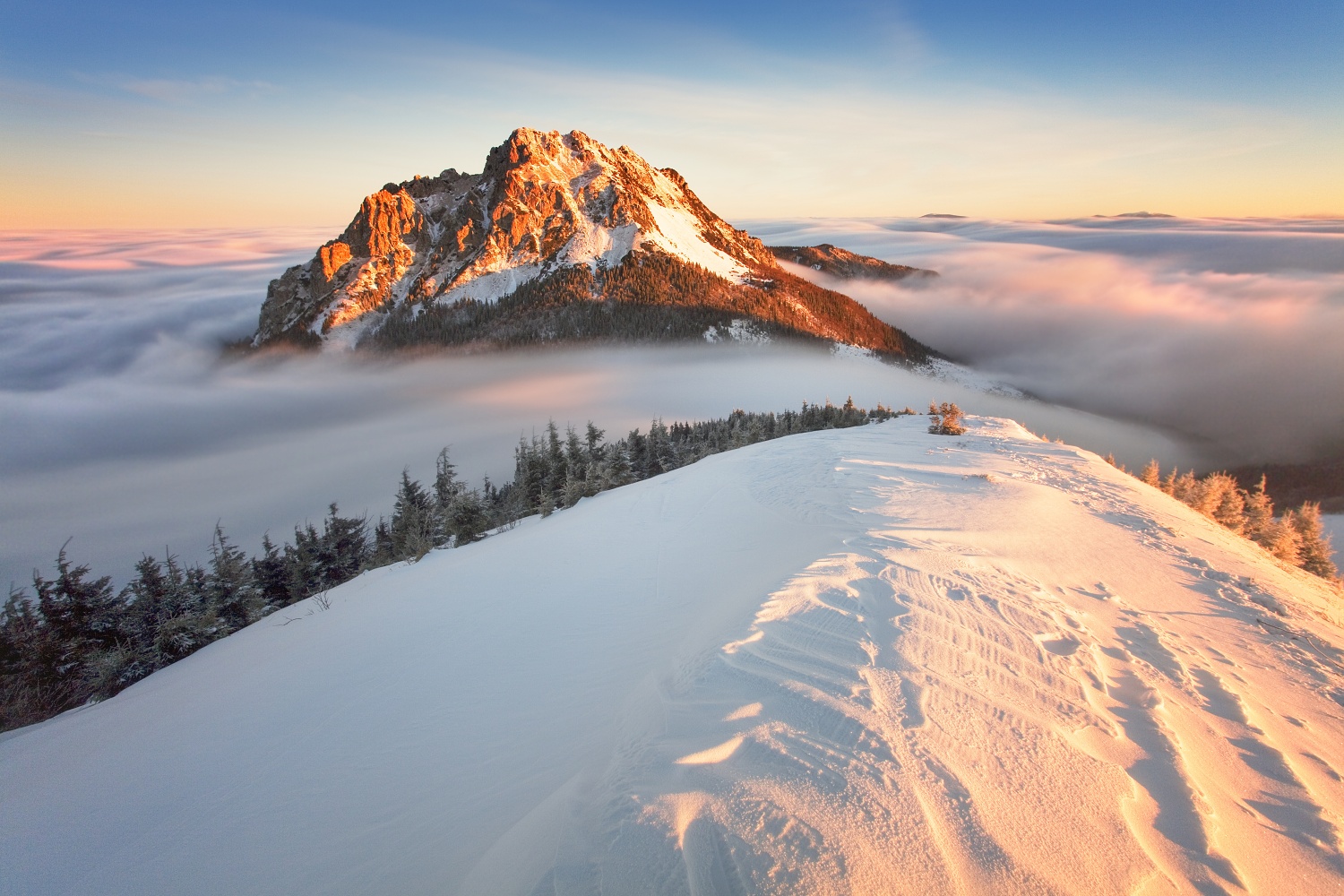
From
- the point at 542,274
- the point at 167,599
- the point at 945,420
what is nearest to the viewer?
the point at 945,420

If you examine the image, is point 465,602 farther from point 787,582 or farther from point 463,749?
point 787,582

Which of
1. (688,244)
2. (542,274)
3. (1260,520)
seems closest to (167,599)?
(1260,520)

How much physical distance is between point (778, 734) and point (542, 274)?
175843 mm

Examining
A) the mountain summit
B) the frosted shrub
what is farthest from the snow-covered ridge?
the frosted shrub

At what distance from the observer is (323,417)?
6570 inches

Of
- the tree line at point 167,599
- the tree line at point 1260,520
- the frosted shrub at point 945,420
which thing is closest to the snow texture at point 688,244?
the tree line at point 167,599

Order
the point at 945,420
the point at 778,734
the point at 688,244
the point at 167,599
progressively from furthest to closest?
the point at 688,244
the point at 167,599
the point at 945,420
the point at 778,734

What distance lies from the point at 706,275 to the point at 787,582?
522 feet

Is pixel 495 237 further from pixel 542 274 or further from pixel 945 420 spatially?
pixel 945 420

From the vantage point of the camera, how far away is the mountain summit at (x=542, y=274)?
148125 mm

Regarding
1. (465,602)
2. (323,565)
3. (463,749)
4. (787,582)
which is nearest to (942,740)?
(787,582)

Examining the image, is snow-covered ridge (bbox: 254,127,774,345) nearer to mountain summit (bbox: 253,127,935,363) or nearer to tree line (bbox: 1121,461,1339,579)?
mountain summit (bbox: 253,127,935,363)

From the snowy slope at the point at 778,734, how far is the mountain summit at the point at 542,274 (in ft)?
439

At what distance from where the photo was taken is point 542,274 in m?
164
